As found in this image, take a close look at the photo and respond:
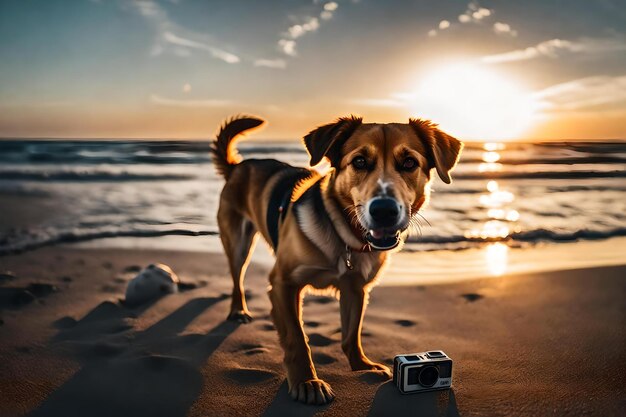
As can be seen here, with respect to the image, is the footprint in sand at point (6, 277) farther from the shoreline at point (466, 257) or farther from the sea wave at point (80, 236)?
the shoreline at point (466, 257)

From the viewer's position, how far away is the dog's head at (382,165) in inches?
111

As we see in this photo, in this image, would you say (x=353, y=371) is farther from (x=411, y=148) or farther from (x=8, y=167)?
(x=8, y=167)

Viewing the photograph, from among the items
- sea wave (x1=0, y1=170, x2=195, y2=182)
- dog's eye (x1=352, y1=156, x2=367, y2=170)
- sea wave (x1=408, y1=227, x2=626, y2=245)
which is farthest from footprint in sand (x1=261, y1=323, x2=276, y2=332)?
sea wave (x1=0, y1=170, x2=195, y2=182)

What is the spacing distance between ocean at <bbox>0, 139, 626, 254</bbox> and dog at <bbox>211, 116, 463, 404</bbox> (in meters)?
0.54

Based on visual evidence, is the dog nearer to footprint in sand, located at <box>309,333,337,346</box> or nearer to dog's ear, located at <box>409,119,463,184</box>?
dog's ear, located at <box>409,119,463,184</box>

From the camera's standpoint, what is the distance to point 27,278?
18.1 ft

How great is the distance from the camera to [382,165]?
3049 millimetres

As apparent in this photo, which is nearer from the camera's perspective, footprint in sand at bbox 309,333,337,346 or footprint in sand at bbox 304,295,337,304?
footprint in sand at bbox 309,333,337,346

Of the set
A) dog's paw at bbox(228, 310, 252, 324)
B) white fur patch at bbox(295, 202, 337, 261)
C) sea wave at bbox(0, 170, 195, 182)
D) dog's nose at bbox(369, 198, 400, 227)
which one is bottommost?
A: dog's paw at bbox(228, 310, 252, 324)

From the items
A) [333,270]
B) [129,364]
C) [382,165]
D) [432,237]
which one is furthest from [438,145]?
[432,237]

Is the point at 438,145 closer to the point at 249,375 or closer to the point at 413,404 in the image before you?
the point at 413,404

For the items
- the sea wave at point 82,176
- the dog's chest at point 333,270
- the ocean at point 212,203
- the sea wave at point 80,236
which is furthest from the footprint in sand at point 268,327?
the sea wave at point 82,176

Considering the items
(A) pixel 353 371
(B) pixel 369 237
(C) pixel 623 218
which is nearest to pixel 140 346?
(A) pixel 353 371

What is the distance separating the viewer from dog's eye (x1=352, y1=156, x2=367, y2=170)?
308 cm
